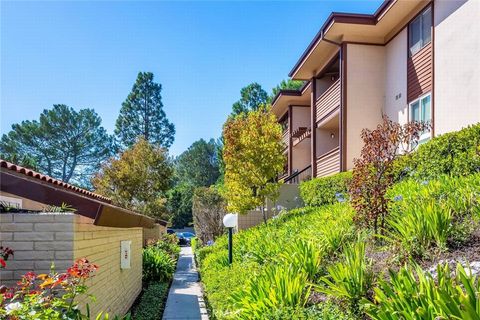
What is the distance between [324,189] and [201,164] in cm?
5330

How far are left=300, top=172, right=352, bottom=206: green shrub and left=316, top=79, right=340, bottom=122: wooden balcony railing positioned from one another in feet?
10.7

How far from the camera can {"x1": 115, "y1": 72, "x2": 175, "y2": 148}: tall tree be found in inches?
1900

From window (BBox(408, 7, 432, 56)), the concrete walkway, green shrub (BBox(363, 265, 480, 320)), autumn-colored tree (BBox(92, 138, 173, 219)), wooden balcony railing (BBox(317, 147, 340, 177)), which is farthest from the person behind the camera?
autumn-colored tree (BBox(92, 138, 173, 219))

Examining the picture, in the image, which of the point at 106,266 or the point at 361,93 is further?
the point at 361,93

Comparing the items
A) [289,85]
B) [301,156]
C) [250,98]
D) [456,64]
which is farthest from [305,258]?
[250,98]

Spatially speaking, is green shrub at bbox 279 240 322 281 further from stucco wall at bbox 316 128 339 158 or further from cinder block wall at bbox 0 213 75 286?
stucco wall at bbox 316 128 339 158

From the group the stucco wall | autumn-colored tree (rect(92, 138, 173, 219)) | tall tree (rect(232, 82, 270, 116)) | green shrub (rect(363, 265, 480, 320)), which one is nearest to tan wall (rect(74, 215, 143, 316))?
green shrub (rect(363, 265, 480, 320))

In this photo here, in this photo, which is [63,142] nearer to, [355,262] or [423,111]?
[423,111]

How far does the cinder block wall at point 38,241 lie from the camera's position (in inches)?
183

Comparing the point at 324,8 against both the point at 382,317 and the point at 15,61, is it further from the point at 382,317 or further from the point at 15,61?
the point at 382,317

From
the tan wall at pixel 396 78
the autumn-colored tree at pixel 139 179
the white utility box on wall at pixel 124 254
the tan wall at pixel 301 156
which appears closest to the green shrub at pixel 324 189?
the tan wall at pixel 396 78

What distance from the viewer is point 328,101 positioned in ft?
56.5

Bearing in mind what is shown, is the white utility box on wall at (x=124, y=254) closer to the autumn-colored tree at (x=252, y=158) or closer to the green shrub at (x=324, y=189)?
the green shrub at (x=324, y=189)

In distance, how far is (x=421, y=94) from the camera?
41.0 ft
